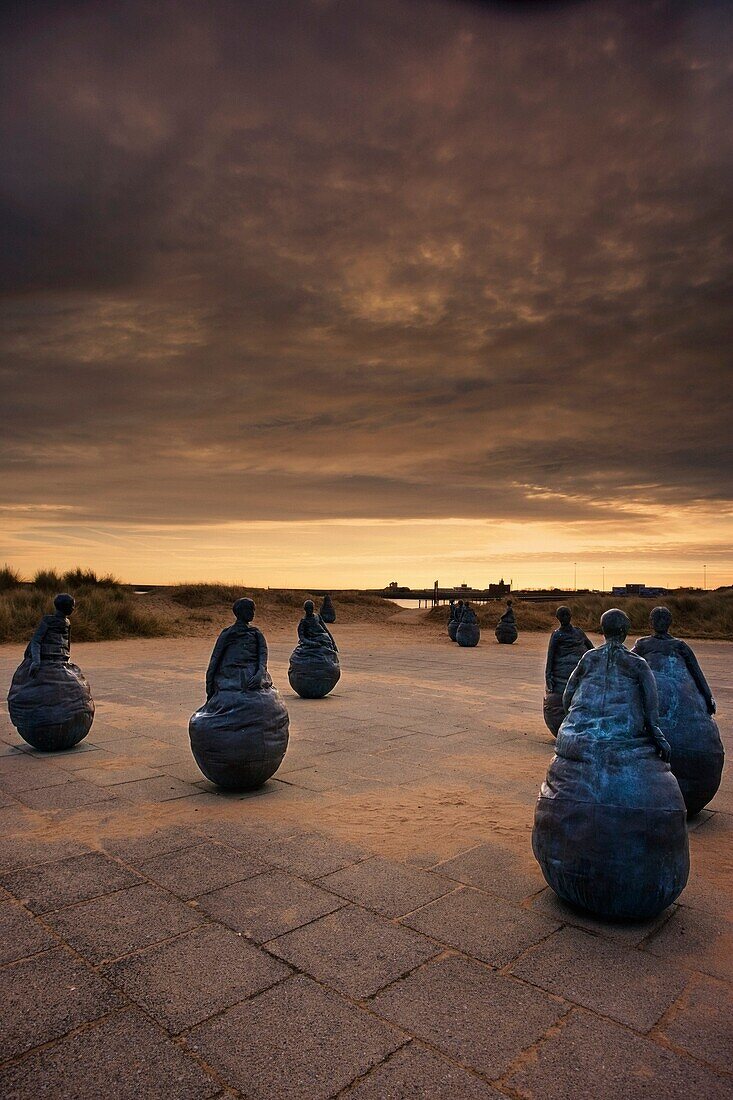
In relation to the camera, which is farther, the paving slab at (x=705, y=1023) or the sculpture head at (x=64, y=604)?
the sculpture head at (x=64, y=604)

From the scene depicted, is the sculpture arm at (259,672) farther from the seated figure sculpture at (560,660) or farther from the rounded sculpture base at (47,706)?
the seated figure sculpture at (560,660)

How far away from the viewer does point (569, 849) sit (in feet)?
13.8

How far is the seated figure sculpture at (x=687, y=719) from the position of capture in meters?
5.78

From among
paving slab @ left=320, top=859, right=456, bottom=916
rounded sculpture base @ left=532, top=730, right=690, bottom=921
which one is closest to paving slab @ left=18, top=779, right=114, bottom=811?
paving slab @ left=320, top=859, right=456, bottom=916

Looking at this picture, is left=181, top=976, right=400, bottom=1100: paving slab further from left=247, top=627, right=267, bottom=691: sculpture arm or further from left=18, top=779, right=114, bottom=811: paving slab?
left=18, top=779, right=114, bottom=811: paving slab

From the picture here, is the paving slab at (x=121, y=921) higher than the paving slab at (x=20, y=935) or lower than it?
higher

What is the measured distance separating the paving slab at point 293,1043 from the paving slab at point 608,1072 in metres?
0.58

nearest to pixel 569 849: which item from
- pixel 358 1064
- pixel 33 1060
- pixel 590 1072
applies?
pixel 590 1072

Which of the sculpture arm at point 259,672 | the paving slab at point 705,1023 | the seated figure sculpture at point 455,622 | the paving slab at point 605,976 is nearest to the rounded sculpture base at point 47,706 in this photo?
the sculpture arm at point 259,672

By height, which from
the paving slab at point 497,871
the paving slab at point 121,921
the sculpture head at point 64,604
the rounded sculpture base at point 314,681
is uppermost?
the sculpture head at point 64,604

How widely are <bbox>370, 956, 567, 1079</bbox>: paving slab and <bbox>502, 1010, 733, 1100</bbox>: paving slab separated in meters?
0.09

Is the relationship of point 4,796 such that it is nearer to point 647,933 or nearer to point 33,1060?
point 33,1060

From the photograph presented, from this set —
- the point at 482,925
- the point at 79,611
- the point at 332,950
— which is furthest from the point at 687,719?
the point at 79,611

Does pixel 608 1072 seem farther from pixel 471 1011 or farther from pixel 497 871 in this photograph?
pixel 497 871
